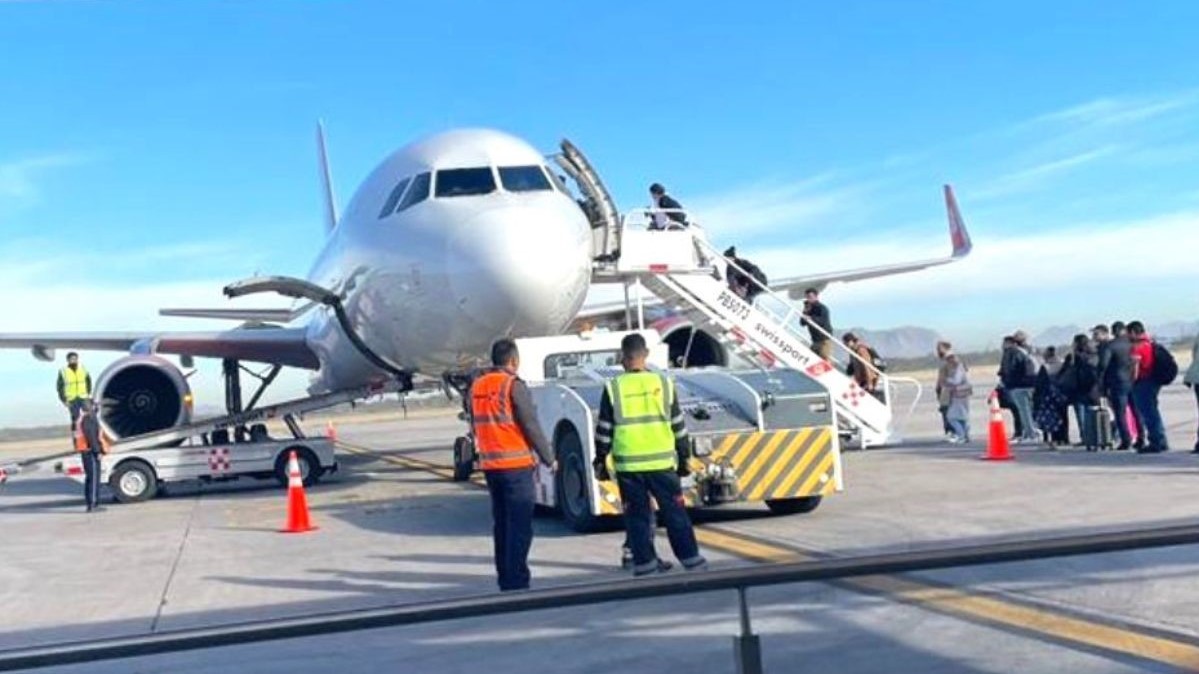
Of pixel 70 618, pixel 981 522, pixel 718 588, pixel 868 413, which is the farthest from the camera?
pixel 868 413

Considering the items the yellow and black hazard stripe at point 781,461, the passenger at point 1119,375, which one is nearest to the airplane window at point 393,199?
the yellow and black hazard stripe at point 781,461

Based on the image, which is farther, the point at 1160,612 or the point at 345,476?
the point at 345,476

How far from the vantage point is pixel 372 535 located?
11.9 metres

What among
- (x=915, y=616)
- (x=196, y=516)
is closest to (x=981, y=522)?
(x=915, y=616)

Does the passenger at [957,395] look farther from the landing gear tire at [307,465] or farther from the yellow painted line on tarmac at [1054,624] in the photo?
the yellow painted line on tarmac at [1054,624]

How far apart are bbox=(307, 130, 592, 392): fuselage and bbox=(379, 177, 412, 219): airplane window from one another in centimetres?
2

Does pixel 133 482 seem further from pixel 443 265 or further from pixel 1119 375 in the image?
pixel 1119 375

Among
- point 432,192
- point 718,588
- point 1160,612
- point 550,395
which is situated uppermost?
point 432,192

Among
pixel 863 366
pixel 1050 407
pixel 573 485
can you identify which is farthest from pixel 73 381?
pixel 1050 407

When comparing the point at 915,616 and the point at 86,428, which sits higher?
the point at 86,428

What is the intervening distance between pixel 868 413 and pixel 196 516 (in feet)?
26.8

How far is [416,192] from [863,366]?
263 inches

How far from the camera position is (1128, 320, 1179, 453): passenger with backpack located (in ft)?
50.6

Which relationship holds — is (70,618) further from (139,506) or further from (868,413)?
(868,413)
